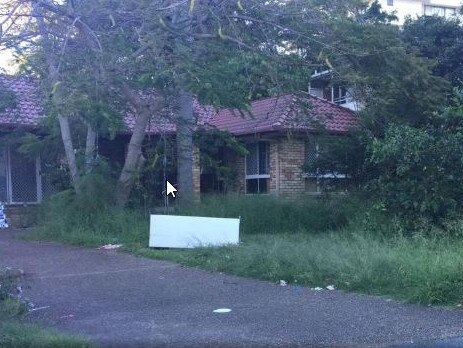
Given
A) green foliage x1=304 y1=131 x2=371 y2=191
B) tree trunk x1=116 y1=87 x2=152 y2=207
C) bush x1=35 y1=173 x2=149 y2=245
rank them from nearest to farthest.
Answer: bush x1=35 y1=173 x2=149 y2=245 → tree trunk x1=116 y1=87 x2=152 y2=207 → green foliage x1=304 y1=131 x2=371 y2=191

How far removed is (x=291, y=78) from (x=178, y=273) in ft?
17.6

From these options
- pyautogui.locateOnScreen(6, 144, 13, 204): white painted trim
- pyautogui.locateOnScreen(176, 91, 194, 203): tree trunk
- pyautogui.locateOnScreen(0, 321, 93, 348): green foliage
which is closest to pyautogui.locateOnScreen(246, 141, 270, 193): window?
pyautogui.locateOnScreen(176, 91, 194, 203): tree trunk

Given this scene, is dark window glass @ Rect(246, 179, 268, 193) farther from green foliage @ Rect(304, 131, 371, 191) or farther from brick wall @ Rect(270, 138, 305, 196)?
green foliage @ Rect(304, 131, 371, 191)

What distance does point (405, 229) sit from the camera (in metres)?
13.2

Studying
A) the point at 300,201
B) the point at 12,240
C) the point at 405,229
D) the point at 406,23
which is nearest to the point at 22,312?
the point at 405,229

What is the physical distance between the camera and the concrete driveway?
22.7 ft

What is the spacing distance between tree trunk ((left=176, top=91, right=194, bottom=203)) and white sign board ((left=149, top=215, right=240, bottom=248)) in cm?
337

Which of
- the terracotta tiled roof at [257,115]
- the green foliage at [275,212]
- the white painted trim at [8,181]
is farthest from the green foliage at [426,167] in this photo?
the white painted trim at [8,181]

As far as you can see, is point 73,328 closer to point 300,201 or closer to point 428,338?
point 428,338

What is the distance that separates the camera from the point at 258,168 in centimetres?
2195

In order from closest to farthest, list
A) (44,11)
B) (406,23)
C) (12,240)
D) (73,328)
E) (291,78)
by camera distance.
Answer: (73,328), (44,11), (291,78), (12,240), (406,23)

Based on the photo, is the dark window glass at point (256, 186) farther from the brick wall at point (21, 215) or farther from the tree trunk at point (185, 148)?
the brick wall at point (21, 215)

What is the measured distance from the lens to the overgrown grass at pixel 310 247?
9.05m

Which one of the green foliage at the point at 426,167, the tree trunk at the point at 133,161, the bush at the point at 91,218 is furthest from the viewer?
the tree trunk at the point at 133,161
